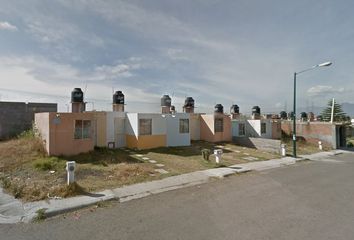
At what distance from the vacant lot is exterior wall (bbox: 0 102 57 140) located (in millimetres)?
2347

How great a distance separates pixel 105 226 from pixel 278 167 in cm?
1182

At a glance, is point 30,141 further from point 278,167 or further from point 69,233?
point 278,167

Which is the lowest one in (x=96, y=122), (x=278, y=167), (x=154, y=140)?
(x=278, y=167)

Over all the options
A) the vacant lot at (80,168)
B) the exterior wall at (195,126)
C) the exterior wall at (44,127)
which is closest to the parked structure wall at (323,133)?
the exterior wall at (195,126)

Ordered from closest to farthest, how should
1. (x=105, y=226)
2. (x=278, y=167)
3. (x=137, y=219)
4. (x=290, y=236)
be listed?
(x=290, y=236)
(x=105, y=226)
(x=137, y=219)
(x=278, y=167)

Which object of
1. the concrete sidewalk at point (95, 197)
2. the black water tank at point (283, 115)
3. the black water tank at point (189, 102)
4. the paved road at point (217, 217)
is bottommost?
the paved road at point (217, 217)

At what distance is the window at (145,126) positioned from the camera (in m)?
19.2

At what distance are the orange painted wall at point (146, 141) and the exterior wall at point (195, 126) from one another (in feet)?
20.8

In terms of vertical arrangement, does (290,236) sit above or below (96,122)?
below

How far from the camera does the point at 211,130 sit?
25.3 m

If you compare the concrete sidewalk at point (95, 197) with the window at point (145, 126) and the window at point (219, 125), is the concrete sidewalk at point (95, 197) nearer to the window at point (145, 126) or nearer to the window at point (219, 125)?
the window at point (145, 126)

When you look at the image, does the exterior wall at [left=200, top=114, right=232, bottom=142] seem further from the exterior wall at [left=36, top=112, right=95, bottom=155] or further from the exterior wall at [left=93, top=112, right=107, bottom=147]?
the exterior wall at [left=36, top=112, right=95, bottom=155]

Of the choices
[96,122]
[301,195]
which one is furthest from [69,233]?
[96,122]

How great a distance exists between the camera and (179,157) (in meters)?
16.4
